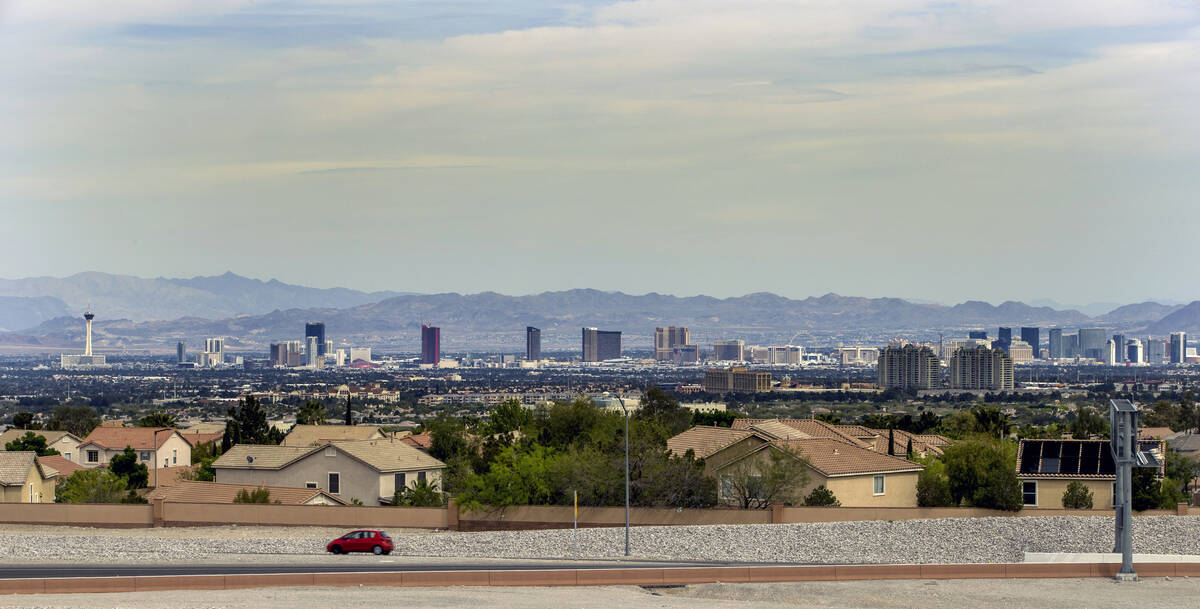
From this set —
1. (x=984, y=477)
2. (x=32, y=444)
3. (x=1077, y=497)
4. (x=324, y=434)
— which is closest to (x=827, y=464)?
(x=984, y=477)

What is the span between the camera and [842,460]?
73125 mm

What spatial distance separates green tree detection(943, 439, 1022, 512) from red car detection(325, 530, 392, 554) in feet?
91.3

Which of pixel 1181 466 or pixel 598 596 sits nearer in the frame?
pixel 598 596

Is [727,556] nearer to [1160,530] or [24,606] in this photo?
[1160,530]

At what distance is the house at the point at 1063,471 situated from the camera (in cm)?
6919

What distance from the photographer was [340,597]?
4444cm

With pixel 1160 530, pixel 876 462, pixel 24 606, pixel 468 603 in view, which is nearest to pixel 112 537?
pixel 24 606

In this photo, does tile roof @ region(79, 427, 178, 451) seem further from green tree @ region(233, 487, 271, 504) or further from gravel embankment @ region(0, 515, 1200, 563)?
gravel embankment @ region(0, 515, 1200, 563)

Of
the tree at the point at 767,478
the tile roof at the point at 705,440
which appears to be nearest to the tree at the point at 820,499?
the tree at the point at 767,478

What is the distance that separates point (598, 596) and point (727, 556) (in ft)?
42.3

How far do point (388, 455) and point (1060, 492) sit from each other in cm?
3470

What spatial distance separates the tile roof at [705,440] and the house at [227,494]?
17.4 meters

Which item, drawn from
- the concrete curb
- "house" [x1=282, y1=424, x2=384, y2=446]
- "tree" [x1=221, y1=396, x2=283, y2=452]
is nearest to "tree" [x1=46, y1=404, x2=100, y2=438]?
"tree" [x1=221, y1=396, x2=283, y2=452]

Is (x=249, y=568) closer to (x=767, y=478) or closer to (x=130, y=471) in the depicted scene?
(x=767, y=478)
